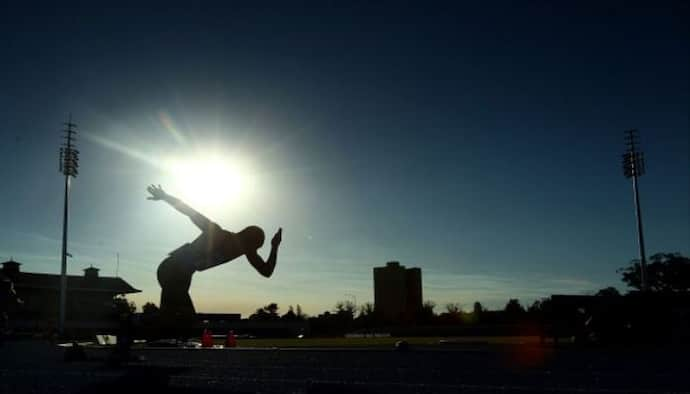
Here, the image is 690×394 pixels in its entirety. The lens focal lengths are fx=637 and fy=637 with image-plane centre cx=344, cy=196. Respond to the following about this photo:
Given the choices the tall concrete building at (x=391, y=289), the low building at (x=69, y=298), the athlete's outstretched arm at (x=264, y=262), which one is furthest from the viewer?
the tall concrete building at (x=391, y=289)

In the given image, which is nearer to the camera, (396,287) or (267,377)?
(267,377)

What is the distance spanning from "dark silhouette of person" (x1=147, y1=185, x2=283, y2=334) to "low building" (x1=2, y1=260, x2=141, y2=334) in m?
56.6

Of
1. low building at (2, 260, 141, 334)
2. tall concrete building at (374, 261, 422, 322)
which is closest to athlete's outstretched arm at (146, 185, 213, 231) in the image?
low building at (2, 260, 141, 334)

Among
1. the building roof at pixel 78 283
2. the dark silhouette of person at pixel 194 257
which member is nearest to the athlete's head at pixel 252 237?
the dark silhouette of person at pixel 194 257

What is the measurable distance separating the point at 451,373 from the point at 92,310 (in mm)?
71592

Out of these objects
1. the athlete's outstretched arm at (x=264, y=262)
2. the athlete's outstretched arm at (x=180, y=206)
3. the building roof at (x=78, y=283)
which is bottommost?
the athlete's outstretched arm at (x=264, y=262)

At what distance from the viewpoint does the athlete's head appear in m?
11.2

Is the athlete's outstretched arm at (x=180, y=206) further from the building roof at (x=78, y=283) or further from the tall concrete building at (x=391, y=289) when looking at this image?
the tall concrete building at (x=391, y=289)

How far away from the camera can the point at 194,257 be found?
460 inches

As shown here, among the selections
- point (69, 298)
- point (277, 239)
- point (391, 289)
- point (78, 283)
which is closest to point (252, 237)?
point (277, 239)

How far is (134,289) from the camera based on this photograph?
82.4 meters

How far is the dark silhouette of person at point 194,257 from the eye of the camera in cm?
1124

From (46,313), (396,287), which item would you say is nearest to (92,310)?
(46,313)

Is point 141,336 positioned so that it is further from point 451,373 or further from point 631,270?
point 631,270
